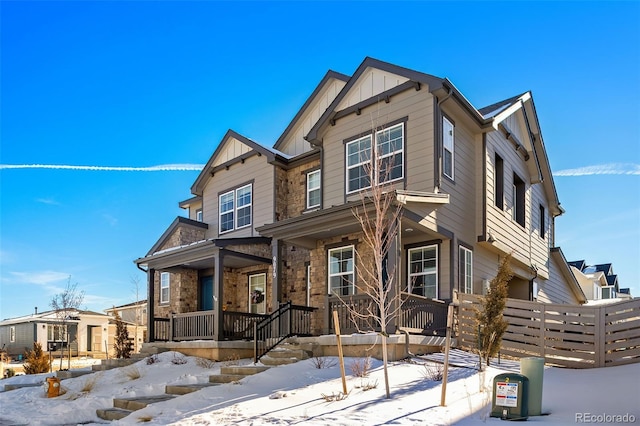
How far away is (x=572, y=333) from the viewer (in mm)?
12258

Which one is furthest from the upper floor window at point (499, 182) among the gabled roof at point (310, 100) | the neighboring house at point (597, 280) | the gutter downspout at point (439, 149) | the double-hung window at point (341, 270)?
the neighboring house at point (597, 280)

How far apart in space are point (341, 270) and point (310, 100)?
22.3 feet

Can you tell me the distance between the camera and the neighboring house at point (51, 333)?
3606 cm

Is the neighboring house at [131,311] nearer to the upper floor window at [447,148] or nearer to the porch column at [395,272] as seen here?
the upper floor window at [447,148]

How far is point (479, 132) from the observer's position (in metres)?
16.6

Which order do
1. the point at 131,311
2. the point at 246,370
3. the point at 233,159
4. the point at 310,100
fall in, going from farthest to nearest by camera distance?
the point at 131,311
the point at 233,159
the point at 310,100
the point at 246,370

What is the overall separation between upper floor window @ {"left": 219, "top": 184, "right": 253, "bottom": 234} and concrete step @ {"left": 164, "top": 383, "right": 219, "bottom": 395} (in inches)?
345

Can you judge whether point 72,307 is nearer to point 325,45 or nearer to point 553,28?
point 325,45

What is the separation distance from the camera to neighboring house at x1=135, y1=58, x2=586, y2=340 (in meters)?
14.5

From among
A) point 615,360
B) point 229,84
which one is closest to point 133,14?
point 229,84

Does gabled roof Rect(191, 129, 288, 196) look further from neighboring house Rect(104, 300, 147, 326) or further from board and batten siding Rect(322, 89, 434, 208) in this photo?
neighboring house Rect(104, 300, 147, 326)

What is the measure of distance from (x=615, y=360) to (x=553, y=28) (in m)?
7.86

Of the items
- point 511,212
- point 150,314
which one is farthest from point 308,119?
point 150,314

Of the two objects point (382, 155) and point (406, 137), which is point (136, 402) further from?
point (406, 137)
